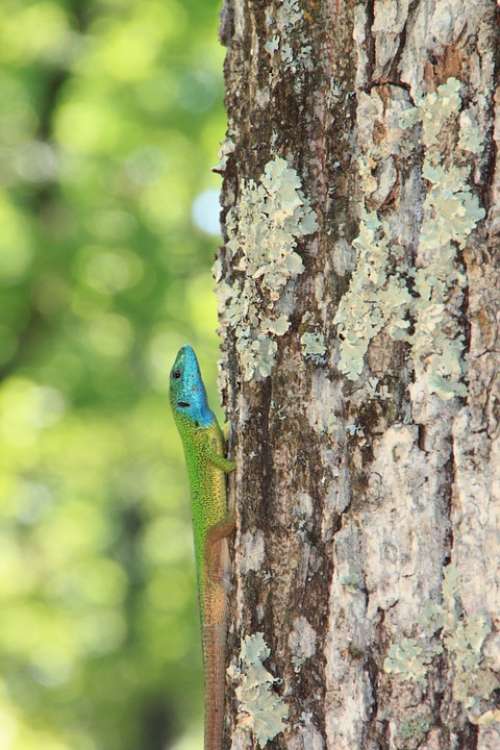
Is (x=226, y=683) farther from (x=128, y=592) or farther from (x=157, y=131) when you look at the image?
(x=128, y=592)

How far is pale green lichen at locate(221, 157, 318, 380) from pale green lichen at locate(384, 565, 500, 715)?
23.0 inches

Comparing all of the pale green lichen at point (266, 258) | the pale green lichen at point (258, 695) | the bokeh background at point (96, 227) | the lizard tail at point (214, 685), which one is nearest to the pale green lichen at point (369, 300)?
the pale green lichen at point (266, 258)

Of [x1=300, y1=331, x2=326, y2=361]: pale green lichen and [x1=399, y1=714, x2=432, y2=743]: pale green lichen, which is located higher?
[x1=300, y1=331, x2=326, y2=361]: pale green lichen

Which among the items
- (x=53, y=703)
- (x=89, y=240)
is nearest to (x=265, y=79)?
(x=89, y=240)

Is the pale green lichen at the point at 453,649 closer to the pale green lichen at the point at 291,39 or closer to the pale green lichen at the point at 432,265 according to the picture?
the pale green lichen at the point at 432,265

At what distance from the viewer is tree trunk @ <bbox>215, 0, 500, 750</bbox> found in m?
1.51

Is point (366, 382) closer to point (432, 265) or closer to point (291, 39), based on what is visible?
point (432, 265)

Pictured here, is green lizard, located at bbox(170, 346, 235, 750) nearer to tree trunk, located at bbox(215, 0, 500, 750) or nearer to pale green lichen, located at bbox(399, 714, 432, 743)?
tree trunk, located at bbox(215, 0, 500, 750)

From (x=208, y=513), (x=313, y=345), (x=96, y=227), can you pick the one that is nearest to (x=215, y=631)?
(x=208, y=513)

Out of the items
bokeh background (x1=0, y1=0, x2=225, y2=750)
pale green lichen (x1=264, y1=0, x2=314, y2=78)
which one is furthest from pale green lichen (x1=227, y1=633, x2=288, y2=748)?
Result: bokeh background (x1=0, y1=0, x2=225, y2=750)

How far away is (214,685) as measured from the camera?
2090 mm

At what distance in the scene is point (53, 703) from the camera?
2009 cm

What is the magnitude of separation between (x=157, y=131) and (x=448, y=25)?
23.4ft

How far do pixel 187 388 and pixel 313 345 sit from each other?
1.32 meters
